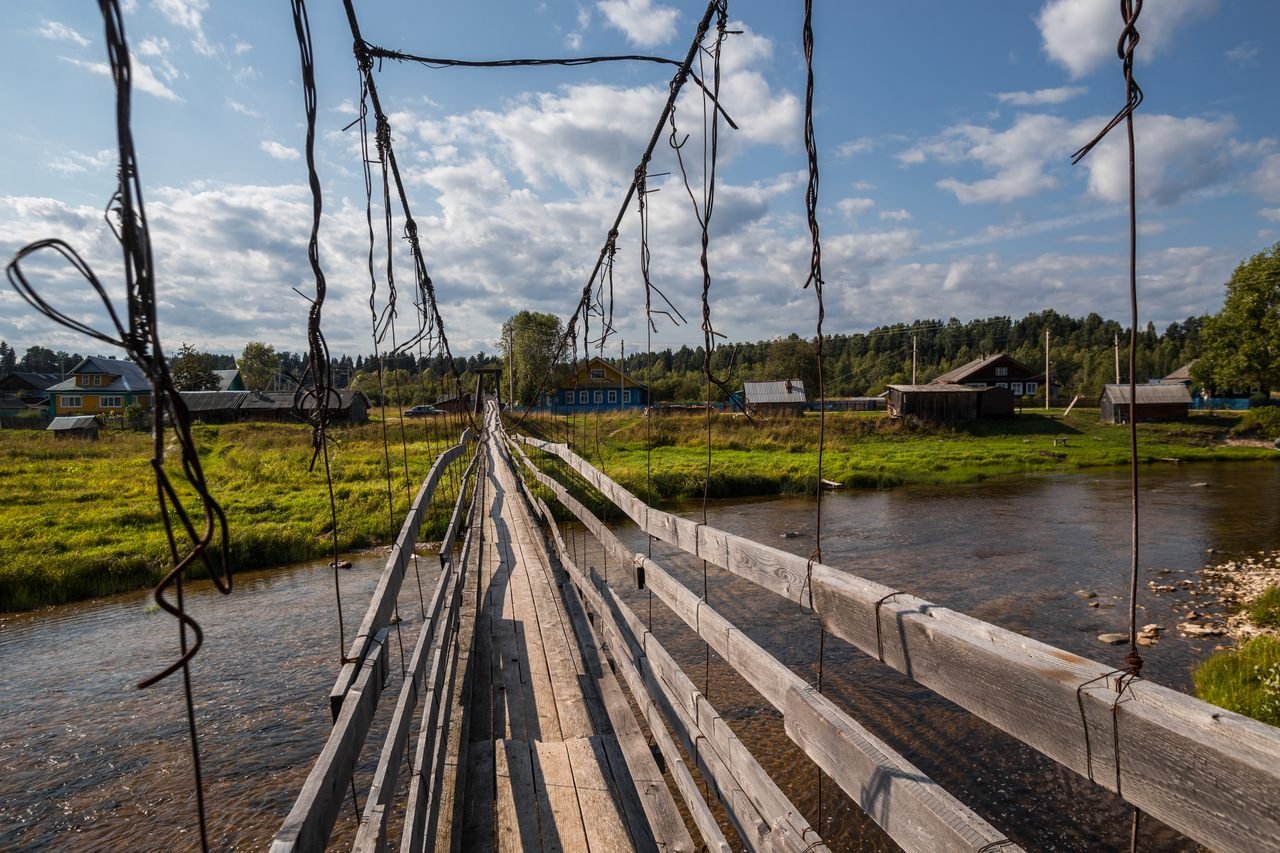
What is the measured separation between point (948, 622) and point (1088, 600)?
31.5 feet

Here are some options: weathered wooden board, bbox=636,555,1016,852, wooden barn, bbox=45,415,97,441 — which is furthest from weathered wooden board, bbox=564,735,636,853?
wooden barn, bbox=45,415,97,441

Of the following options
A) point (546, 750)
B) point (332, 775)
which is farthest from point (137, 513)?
point (332, 775)

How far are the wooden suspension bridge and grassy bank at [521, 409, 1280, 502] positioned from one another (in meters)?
10.7

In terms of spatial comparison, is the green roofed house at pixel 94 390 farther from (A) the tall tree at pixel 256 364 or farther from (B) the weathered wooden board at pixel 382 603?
(B) the weathered wooden board at pixel 382 603

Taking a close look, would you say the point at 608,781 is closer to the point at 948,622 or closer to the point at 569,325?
the point at 948,622

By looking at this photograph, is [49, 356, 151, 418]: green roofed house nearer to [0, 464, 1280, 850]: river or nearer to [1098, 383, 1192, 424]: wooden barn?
[0, 464, 1280, 850]: river

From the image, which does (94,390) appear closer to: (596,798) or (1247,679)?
(596,798)

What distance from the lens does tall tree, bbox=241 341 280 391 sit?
56.5m

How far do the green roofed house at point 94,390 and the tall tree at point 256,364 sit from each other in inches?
471

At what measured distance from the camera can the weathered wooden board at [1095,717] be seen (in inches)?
26.4

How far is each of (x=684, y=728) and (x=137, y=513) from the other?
14.4 m

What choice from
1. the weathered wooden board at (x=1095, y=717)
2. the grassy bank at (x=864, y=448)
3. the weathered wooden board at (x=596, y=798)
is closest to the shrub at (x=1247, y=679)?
the weathered wooden board at (x=596, y=798)

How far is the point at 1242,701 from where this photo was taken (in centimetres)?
538

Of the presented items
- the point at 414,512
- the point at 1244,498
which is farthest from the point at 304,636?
the point at 1244,498
